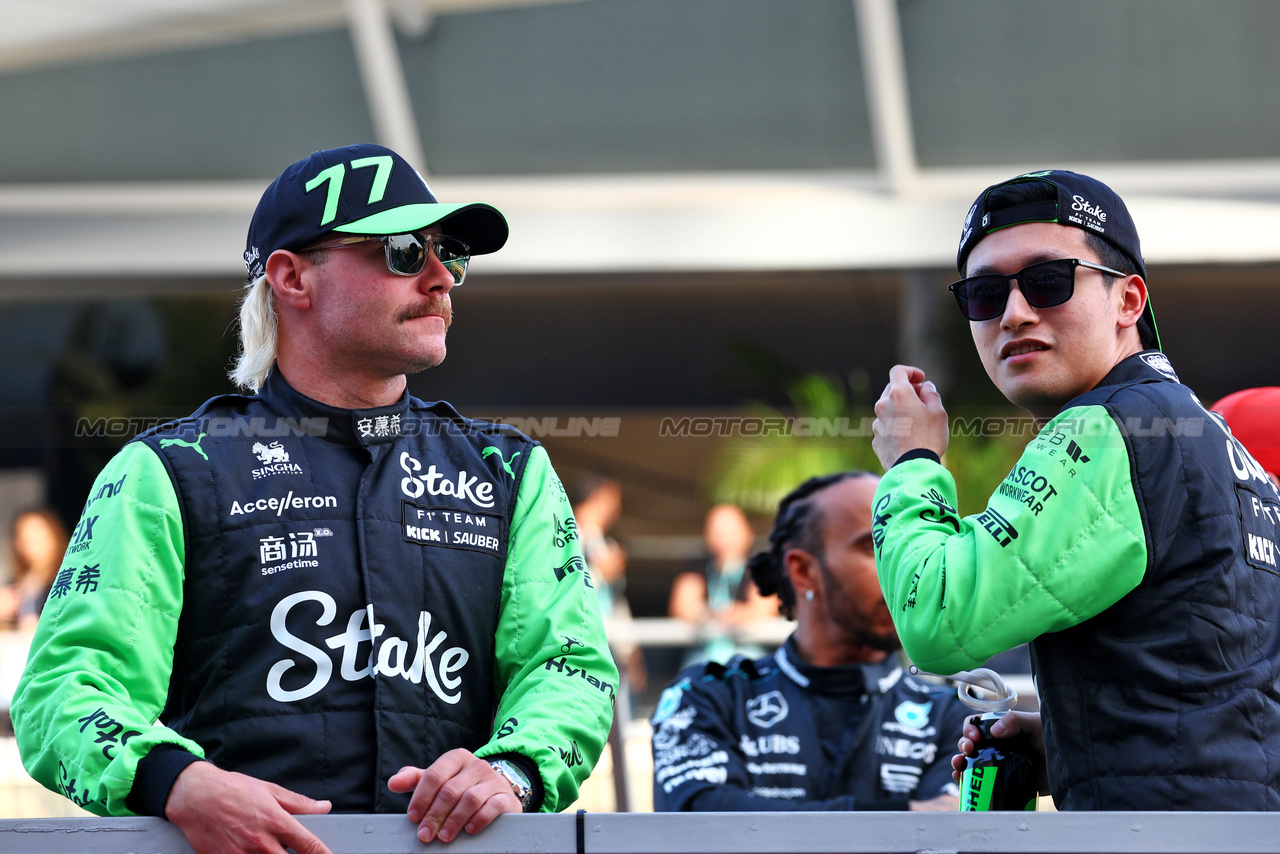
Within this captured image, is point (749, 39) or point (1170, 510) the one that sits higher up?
point (749, 39)

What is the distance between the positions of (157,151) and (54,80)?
832mm

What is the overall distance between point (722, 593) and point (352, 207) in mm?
5283

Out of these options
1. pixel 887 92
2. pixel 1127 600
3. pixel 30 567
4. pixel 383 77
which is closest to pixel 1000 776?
pixel 1127 600

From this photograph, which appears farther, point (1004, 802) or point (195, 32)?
point (195, 32)

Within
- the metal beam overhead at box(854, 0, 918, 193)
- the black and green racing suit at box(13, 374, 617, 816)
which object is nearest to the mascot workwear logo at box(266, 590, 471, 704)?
the black and green racing suit at box(13, 374, 617, 816)

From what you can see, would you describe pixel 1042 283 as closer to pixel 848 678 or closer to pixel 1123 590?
pixel 1123 590

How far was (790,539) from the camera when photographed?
157 inches

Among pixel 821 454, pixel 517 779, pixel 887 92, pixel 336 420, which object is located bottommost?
pixel 517 779

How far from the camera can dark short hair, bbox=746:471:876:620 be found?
390cm

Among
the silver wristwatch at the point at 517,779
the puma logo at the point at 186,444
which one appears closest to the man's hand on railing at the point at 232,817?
the silver wristwatch at the point at 517,779

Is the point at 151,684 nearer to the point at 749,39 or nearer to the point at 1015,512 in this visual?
the point at 1015,512

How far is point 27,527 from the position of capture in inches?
286

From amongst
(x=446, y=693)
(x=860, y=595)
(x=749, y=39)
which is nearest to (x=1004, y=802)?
(x=446, y=693)

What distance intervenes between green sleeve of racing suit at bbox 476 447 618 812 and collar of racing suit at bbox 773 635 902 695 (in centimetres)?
142
